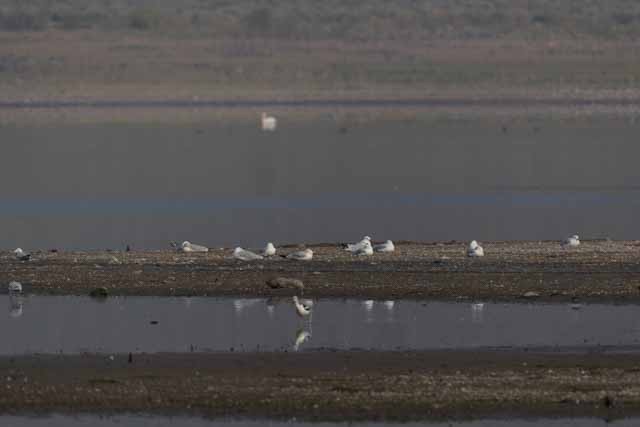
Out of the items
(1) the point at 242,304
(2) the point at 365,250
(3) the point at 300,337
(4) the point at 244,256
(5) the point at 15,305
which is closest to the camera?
(3) the point at 300,337

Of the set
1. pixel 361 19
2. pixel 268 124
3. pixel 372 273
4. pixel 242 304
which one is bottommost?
pixel 242 304

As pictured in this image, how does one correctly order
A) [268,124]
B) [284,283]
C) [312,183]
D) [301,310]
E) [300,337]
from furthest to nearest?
[268,124] → [312,183] → [284,283] → [301,310] → [300,337]

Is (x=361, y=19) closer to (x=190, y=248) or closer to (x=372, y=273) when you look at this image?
(x=190, y=248)

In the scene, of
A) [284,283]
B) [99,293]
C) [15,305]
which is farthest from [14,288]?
[284,283]

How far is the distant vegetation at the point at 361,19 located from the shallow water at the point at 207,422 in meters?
58.6

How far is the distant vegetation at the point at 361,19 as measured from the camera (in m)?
71.1

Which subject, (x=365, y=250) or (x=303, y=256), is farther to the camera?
(x=365, y=250)

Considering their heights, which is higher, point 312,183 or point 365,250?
point 365,250

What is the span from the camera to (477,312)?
15.7 m

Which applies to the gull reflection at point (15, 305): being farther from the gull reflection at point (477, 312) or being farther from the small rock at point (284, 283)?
the gull reflection at point (477, 312)

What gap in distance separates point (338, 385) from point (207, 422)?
1.09 metres

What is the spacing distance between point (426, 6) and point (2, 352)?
69167 mm

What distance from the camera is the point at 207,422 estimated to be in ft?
38.2

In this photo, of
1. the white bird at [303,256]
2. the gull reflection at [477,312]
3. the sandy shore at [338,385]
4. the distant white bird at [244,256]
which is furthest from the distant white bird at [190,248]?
the sandy shore at [338,385]
